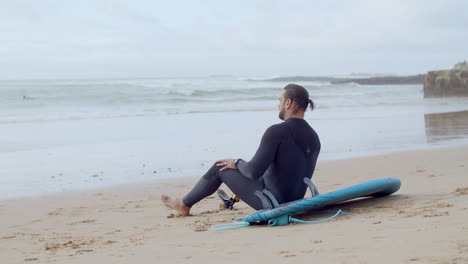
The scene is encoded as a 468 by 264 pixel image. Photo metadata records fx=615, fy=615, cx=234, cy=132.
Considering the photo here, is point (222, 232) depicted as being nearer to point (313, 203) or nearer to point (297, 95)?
point (313, 203)

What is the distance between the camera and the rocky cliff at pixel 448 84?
3578 cm

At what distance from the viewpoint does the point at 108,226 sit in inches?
228

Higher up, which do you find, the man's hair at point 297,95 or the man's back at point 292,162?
the man's hair at point 297,95

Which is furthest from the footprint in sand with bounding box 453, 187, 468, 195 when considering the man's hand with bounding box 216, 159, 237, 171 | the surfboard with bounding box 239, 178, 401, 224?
the man's hand with bounding box 216, 159, 237, 171

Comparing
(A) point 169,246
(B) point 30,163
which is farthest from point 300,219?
(B) point 30,163

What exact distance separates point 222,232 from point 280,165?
0.77m

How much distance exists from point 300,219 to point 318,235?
868 millimetres

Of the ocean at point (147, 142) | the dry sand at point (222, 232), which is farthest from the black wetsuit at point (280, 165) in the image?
the ocean at point (147, 142)

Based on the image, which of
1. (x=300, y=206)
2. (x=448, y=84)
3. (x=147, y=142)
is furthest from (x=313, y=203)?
(x=448, y=84)

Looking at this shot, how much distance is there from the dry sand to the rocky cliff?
29.3 meters

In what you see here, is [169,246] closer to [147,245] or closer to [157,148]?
[147,245]

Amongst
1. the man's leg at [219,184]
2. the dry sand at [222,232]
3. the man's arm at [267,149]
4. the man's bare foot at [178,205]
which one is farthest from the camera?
the man's bare foot at [178,205]

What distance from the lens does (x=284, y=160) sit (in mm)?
5145

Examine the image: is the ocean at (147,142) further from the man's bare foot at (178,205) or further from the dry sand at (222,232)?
the man's bare foot at (178,205)
